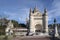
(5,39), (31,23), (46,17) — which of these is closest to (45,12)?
(46,17)

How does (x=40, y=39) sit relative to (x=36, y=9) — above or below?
below

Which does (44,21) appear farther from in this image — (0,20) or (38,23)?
(0,20)

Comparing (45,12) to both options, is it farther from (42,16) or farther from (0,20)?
(0,20)

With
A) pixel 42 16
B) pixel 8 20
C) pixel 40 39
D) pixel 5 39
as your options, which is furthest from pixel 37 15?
pixel 5 39

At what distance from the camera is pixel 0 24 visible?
60.9 meters

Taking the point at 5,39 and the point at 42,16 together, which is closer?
the point at 5,39

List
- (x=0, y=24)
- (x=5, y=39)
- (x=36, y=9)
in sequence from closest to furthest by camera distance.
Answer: (x=5, y=39)
(x=0, y=24)
(x=36, y=9)

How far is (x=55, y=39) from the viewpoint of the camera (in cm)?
2989

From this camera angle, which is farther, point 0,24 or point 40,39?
point 0,24

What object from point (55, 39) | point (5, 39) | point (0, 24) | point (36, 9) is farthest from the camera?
point (36, 9)

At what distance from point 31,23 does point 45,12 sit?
241 inches

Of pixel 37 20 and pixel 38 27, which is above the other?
pixel 37 20

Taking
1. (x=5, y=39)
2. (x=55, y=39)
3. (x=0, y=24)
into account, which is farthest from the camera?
(x=0, y=24)

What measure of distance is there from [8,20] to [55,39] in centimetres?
3600
